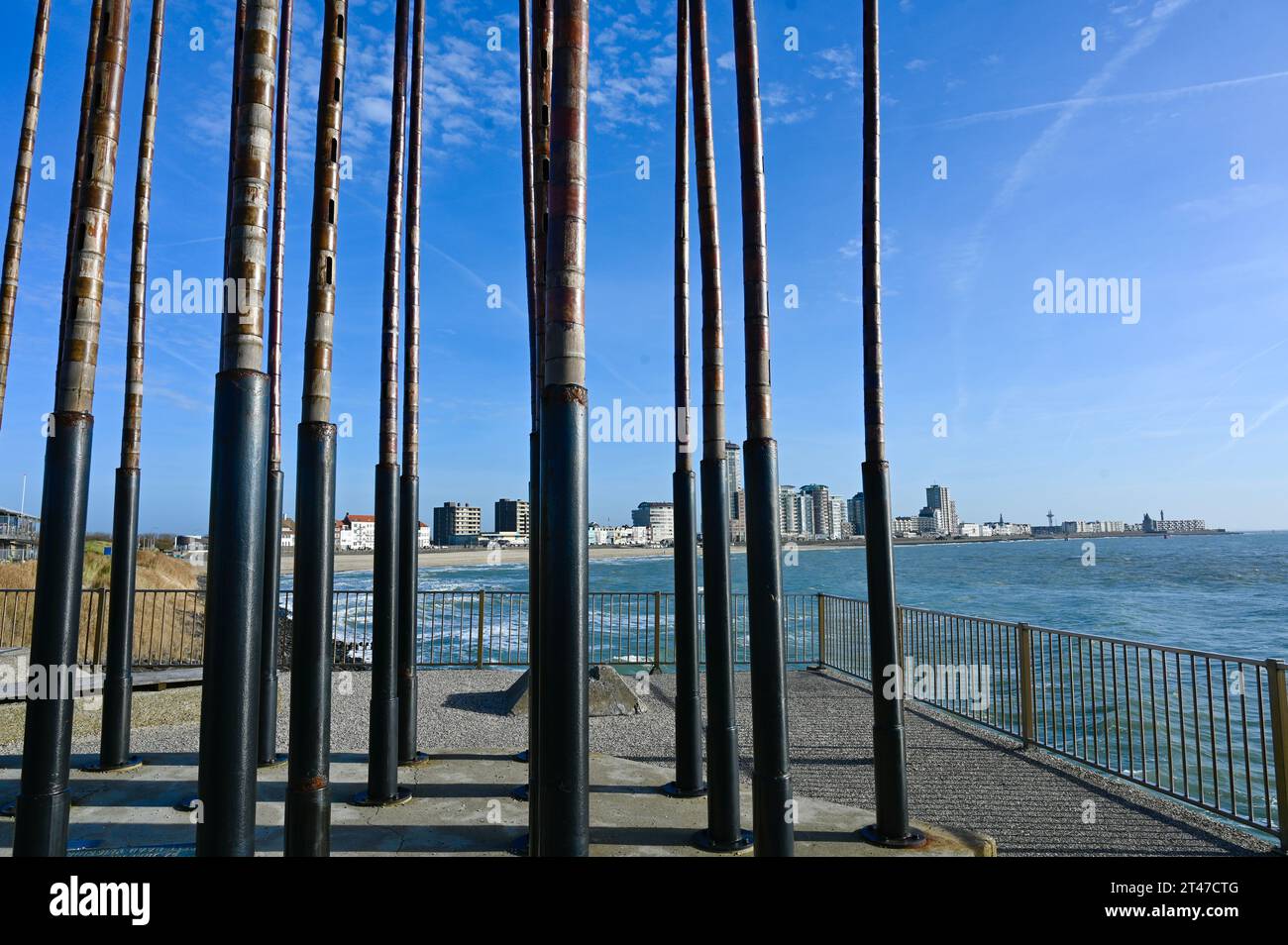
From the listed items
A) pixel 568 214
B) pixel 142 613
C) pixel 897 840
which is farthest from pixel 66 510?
pixel 142 613

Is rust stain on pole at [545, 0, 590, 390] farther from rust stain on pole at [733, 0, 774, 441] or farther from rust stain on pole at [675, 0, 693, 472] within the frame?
rust stain on pole at [675, 0, 693, 472]

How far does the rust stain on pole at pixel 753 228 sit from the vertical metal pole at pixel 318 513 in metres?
2.76

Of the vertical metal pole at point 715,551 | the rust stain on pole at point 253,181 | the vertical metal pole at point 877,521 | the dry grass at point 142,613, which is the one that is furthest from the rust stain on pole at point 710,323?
the dry grass at point 142,613

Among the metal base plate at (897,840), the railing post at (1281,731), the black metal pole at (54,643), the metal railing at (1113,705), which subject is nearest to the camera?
the black metal pole at (54,643)

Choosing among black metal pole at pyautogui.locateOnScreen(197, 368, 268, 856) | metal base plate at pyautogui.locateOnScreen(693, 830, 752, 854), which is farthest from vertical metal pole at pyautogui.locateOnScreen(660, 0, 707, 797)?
black metal pole at pyautogui.locateOnScreen(197, 368, 268, 856)

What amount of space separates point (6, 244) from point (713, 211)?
25.6 ft

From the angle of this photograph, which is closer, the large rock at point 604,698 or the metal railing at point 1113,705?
the metal railing at point 1113,705

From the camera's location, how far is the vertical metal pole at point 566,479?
10.4 ft

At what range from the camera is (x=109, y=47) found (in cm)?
483

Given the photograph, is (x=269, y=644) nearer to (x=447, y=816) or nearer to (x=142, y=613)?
(x=447, y=816)

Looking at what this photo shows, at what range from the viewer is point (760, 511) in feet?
16.4

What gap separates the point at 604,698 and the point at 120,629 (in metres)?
5.82

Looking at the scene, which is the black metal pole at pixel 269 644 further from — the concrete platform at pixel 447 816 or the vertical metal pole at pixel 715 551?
the vertical metal pole at pixel 715 551
